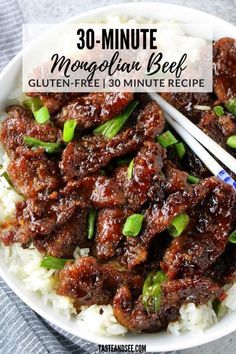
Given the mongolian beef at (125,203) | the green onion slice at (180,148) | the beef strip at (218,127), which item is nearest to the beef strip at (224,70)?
the mongolian beef at (125,203)

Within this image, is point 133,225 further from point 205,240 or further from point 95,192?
point 205,240

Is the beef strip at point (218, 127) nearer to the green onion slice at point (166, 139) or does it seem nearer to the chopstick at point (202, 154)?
the chopstick at point (202, 154)

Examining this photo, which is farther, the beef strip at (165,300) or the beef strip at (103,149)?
the beef strip at (103,149)

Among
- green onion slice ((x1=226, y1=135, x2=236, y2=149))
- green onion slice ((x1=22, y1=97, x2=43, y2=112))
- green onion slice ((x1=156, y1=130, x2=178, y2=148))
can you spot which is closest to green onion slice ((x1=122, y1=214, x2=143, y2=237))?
green onion slice ((x1=156, y1=130, x2=178, y2=148))

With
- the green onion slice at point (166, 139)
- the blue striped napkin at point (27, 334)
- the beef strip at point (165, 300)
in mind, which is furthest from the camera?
the blue striped napkin at point (27, 334)

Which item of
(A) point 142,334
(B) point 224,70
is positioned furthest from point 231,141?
(A) point 142,334

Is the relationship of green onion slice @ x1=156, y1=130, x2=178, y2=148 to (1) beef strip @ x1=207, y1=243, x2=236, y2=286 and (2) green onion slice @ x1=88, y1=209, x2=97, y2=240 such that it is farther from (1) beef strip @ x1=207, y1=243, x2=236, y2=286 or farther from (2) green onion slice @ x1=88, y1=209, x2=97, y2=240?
(1) beef strip @ x1=207, y1=243, x2=236, y2=286

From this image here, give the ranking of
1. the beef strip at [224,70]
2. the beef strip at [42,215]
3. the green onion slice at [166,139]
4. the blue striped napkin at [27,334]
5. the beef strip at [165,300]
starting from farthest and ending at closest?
the blue striped napkin at [27,334] < the beef strip at [224,70] < the green onion slice at [166,139] < the beef strip at [42,215] < the beef strip at [165,300]
